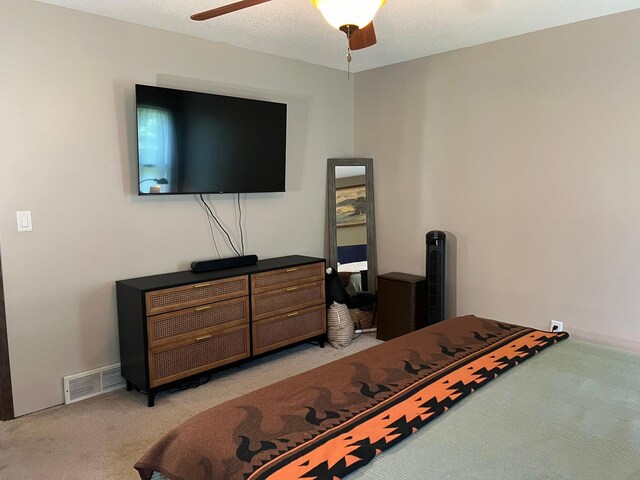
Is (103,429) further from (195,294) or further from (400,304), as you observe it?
(400,304)

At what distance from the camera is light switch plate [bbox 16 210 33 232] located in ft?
9.61

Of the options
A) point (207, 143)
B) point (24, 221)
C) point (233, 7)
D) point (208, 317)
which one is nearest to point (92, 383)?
point (208, 317)

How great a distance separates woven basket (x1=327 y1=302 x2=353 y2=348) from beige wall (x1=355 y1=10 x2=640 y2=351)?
0.73 meters

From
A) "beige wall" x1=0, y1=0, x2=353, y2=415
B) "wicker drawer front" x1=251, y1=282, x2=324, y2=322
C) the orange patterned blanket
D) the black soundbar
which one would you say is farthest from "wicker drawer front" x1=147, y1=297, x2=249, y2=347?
the orange patterned blanket

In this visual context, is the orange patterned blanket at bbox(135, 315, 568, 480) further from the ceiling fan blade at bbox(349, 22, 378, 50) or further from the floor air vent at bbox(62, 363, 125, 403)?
the floor air vent at bbox(62, 363, 125, 403)

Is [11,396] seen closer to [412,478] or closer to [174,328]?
[174,328]

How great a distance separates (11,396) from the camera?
116 inches

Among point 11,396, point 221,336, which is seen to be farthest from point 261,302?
point 11,396

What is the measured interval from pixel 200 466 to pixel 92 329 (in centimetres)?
209

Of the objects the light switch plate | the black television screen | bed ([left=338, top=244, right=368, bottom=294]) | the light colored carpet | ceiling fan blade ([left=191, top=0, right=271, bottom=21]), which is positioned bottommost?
the light colored carpet

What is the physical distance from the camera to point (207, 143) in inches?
140

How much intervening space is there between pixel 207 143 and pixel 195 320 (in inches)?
49.1

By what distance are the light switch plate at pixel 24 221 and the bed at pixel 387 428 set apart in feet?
6.14

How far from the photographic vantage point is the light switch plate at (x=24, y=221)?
2930 millimetres
